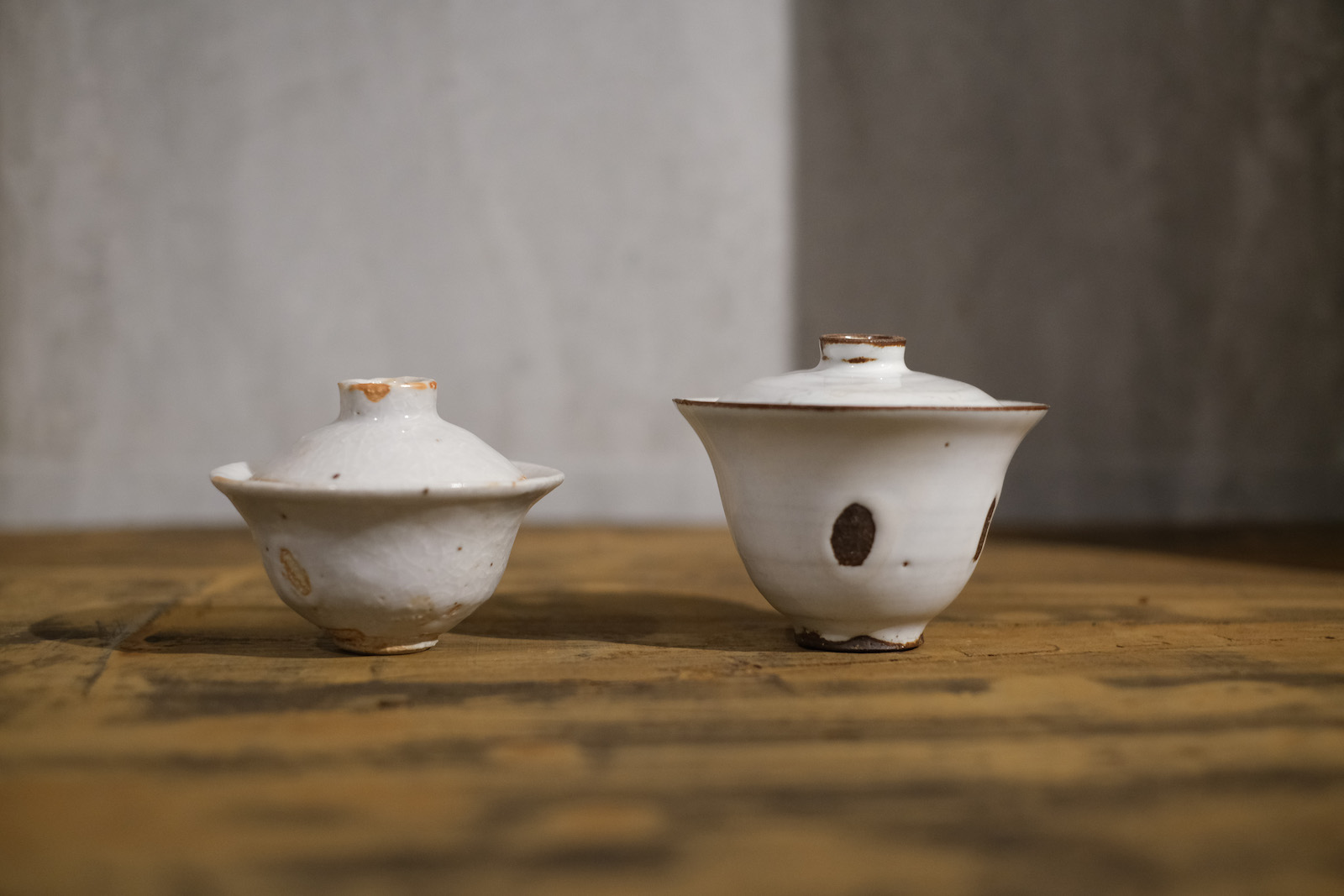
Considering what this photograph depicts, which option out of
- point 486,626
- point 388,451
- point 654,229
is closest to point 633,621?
point 486,626

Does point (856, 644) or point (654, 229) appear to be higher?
point (654, 229)

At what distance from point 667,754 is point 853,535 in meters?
0.30

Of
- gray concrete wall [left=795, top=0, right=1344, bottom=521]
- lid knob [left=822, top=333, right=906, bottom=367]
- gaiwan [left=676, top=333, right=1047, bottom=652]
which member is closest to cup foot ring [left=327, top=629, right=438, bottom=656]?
gaiwan [left=676, top=333, right=1047, bottom=652]

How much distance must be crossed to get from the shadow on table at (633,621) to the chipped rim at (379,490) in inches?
8.4

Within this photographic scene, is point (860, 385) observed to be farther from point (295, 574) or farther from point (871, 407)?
point (295, 574)

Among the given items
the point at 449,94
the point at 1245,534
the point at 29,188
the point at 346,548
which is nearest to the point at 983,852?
the point at 346,548

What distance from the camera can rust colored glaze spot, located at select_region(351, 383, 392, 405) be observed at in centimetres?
99

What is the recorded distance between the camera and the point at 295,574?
3.11 ft

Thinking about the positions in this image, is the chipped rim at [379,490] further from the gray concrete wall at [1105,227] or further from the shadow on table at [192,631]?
the gray concrete wall at [1105,227]

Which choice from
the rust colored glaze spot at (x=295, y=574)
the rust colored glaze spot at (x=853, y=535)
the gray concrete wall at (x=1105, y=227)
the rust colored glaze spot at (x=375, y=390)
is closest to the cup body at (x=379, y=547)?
the rust colored glaze spot at (x=295, y=574)

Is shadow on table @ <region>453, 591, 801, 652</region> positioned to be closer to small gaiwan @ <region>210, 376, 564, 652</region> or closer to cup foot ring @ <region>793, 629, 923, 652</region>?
cup foot ring @ <region>793, 629, 923, 652</region>

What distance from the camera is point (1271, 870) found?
59 cm

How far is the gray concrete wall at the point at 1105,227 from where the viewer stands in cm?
221

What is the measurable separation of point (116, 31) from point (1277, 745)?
2.22 meters
